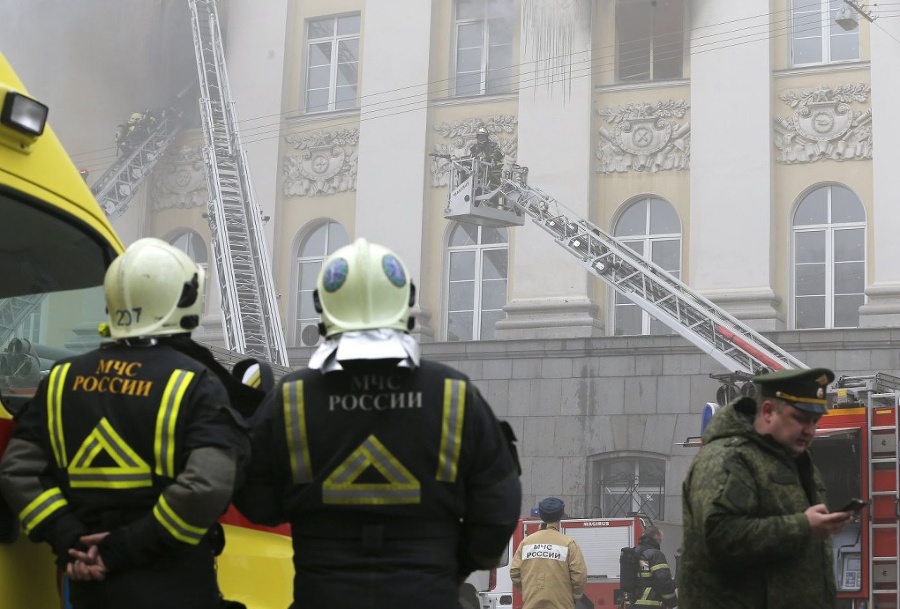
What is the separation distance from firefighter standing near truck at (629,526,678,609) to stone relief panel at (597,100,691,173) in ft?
34.1

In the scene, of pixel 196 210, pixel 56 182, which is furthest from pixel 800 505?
pixel 196 210

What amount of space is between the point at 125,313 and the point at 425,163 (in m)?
21.5

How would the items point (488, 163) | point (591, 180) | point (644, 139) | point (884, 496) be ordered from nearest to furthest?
point (884, 496)
point (488, 163)
point (644, 139)
point (591, 180)

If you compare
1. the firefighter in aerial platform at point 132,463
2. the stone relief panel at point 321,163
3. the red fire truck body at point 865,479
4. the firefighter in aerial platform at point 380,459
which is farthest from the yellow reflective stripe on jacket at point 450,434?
the stone relief panel at point 321,163

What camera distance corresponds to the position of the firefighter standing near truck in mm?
13070

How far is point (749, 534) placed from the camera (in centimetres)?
385

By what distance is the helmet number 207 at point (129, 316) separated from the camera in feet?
Result: 11.4

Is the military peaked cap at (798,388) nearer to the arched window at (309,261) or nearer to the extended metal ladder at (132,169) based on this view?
the arched window at (309,261)

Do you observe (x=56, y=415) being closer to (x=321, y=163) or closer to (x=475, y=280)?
(x=475, y=280)

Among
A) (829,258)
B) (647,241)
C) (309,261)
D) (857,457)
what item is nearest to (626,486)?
(647,241)

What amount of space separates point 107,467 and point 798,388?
6.27 feet

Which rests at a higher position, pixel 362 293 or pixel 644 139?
pixel 644 139

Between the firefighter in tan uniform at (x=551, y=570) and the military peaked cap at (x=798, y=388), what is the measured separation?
19.5ft

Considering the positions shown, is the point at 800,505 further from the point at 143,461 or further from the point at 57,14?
the point at 57,14
